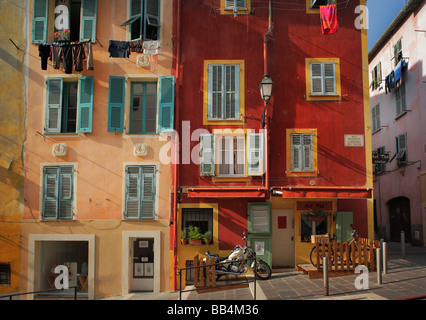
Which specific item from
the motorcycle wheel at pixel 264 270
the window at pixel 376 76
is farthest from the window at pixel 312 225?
the window at pixel 376 76

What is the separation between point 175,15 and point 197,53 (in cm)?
163

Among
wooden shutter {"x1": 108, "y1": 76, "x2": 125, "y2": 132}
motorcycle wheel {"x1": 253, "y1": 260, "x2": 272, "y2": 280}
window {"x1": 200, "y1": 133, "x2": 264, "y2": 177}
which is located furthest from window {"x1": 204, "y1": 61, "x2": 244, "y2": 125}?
motorcycle wheel {"x1": 253, "y1": 260, "x2": 272, "y2": 280}

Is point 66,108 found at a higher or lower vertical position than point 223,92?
lower

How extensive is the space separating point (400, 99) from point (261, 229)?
525 inches

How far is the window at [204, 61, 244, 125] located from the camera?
14312 mm

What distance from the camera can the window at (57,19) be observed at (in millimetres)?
14562

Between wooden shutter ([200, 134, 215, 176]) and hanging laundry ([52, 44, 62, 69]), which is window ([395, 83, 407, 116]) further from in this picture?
hanging laundry ([52, 44, 62, 69])

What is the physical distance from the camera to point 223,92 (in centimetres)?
1439

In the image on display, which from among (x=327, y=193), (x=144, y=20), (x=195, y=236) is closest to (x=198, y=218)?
(x=195, y=236)

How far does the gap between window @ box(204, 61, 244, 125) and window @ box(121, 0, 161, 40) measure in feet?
7.49

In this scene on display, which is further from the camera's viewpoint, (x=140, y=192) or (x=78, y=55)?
(x=78, y=55)

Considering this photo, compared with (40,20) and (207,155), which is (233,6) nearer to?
(207,155)

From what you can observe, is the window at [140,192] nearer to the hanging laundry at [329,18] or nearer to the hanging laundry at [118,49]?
the hanging laundry at [118,49]

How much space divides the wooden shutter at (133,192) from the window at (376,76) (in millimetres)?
17426
